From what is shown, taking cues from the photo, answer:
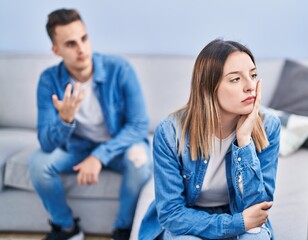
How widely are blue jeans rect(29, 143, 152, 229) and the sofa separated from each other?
5 cm

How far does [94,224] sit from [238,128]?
975mm

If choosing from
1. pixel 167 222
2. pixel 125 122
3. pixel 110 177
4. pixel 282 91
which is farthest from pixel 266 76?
pixel 167 222

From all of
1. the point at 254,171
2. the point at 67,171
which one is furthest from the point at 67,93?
the point at 254,171

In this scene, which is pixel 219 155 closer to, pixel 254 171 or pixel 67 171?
pixel 254 171

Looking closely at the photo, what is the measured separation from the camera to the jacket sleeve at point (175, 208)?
1195 millimetres

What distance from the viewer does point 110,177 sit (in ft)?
6.19

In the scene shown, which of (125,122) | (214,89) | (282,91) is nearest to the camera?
(214,89)

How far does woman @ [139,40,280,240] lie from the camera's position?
1.16m

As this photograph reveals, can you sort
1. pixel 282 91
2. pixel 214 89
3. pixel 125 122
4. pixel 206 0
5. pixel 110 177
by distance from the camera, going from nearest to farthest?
pixel 214 89
pixel 110 177
pixel 125 122
pixel 282 91
pixel 206 0

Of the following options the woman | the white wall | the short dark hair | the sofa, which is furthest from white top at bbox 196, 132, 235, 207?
the white wall

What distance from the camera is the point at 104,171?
191 centimetres

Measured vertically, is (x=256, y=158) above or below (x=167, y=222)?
above

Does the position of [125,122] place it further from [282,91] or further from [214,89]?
[214,89]

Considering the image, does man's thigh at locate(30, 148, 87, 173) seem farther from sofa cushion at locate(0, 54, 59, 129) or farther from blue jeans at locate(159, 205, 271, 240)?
blue jeans at locate(159, 205, 271, 240)
